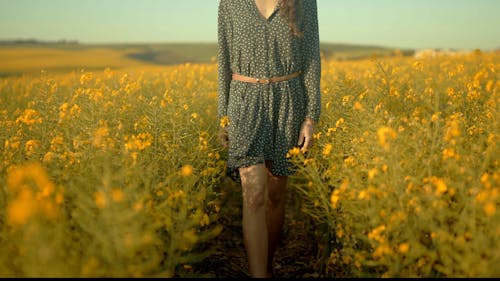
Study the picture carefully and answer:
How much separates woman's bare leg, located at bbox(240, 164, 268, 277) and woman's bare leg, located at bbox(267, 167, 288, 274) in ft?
0.95

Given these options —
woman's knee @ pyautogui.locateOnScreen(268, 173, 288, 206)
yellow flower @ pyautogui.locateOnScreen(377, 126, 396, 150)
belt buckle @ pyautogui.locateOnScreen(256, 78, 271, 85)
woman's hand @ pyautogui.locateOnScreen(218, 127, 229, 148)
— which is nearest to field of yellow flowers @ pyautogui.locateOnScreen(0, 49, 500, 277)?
yellow flower @ pyautogui.locateOnScreen(377, 126, 396, 150)

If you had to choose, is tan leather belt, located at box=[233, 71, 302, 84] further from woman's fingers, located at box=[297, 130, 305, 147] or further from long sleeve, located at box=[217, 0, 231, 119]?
woman's fingers, located at box=[297, 130, 305, 147]

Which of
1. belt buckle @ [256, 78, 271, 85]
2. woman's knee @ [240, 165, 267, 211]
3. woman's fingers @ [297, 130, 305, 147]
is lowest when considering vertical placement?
woman's knee @ [240, 165, 267, 211]

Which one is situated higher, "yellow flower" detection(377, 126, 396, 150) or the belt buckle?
the belt buckle

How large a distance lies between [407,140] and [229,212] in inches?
90.2

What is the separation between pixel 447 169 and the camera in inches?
87.7

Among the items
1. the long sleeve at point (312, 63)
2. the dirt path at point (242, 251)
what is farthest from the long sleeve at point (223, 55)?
the dirt path at point (242, 251)

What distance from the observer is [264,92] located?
104 inches

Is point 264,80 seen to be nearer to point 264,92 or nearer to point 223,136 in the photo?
point 264,92

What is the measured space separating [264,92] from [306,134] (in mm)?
362

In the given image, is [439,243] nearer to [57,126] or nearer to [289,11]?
[289,11]

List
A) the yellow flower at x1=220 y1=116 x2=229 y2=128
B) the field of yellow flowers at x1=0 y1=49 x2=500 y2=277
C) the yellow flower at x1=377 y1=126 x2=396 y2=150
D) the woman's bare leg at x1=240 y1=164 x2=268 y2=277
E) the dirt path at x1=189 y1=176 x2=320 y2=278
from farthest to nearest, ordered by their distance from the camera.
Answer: the dirt path at x1=189 y1=176 x2=320 y2=278 → the yellow flower at x1=220 y1=116 x2=229 y2=128 → the woman's bare leg at x1=240 y1=164 x2=268 y2=277 → the yellow flower at x1=377 y1=126 x2=396 y2=150 → the field of yellow flowers at x1=0 y1=49 x2=500 y2=277

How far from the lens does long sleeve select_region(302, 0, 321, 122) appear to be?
2686mm

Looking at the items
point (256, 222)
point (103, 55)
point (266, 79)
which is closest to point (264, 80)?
point (266, 79)
